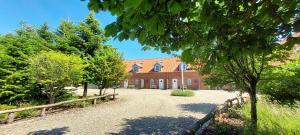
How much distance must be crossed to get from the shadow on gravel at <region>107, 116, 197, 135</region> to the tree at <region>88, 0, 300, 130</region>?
4828mm

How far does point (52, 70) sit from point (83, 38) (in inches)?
303

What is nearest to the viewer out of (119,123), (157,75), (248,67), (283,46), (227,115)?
(283,46)

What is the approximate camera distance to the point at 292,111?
8789mm

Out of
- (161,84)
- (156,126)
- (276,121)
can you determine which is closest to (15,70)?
(156,126)

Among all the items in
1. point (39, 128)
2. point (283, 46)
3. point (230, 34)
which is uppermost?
point (230, 34)

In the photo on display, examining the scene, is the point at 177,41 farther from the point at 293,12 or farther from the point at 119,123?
the point at 119,123

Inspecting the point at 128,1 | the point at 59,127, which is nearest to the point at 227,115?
the point at 59,127

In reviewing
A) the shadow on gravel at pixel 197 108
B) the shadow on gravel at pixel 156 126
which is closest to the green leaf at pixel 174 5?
the shadow on gravel at pixel 156 126

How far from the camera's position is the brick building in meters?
41.8

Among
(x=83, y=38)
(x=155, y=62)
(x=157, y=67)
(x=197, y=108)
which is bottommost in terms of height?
(x=197, y=108)

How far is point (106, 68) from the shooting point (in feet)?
62.0

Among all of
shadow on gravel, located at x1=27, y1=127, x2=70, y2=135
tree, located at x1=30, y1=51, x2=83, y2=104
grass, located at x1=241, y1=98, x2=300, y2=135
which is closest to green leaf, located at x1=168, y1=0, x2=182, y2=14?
grass, located at x1=241, y1=98, x2=300, y2=135

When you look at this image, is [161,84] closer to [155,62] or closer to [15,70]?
[155,62]

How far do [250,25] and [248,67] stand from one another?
423 centimetres
